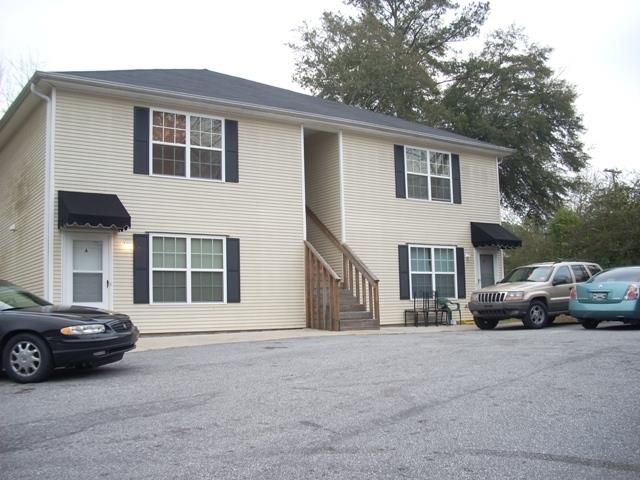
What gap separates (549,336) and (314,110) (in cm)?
937

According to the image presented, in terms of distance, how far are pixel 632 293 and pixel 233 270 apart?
9.15 meters

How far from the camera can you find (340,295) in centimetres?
1733

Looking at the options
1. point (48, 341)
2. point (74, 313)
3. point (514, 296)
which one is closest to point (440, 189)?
point (514, 296)

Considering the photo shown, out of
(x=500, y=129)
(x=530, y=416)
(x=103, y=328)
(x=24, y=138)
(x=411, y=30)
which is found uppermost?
(x=411, y=30)

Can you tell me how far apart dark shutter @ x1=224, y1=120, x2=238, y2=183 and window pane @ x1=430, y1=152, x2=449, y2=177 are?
6.82 metres

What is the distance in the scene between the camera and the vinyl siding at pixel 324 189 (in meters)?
19.0

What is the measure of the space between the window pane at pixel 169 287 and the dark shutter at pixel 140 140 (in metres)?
2.44

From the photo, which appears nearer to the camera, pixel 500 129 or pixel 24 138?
pixel 24 138

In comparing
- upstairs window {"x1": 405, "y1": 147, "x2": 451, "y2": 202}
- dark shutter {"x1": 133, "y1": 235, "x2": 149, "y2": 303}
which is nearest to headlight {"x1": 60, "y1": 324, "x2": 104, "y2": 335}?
dark shutter {"x1": 133, "y1": 235, "x2": 149, "y2": 303}

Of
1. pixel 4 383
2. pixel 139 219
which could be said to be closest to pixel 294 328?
pixel 139 219

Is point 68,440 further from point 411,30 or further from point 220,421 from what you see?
point 411,30

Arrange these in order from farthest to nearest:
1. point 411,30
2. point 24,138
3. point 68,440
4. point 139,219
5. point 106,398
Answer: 1. point 411,30
2. point 24,138
3. point 139,219
4. point 106,398
5. point 68,440

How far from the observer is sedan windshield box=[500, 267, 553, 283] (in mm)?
17266

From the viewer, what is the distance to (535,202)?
33031mm
